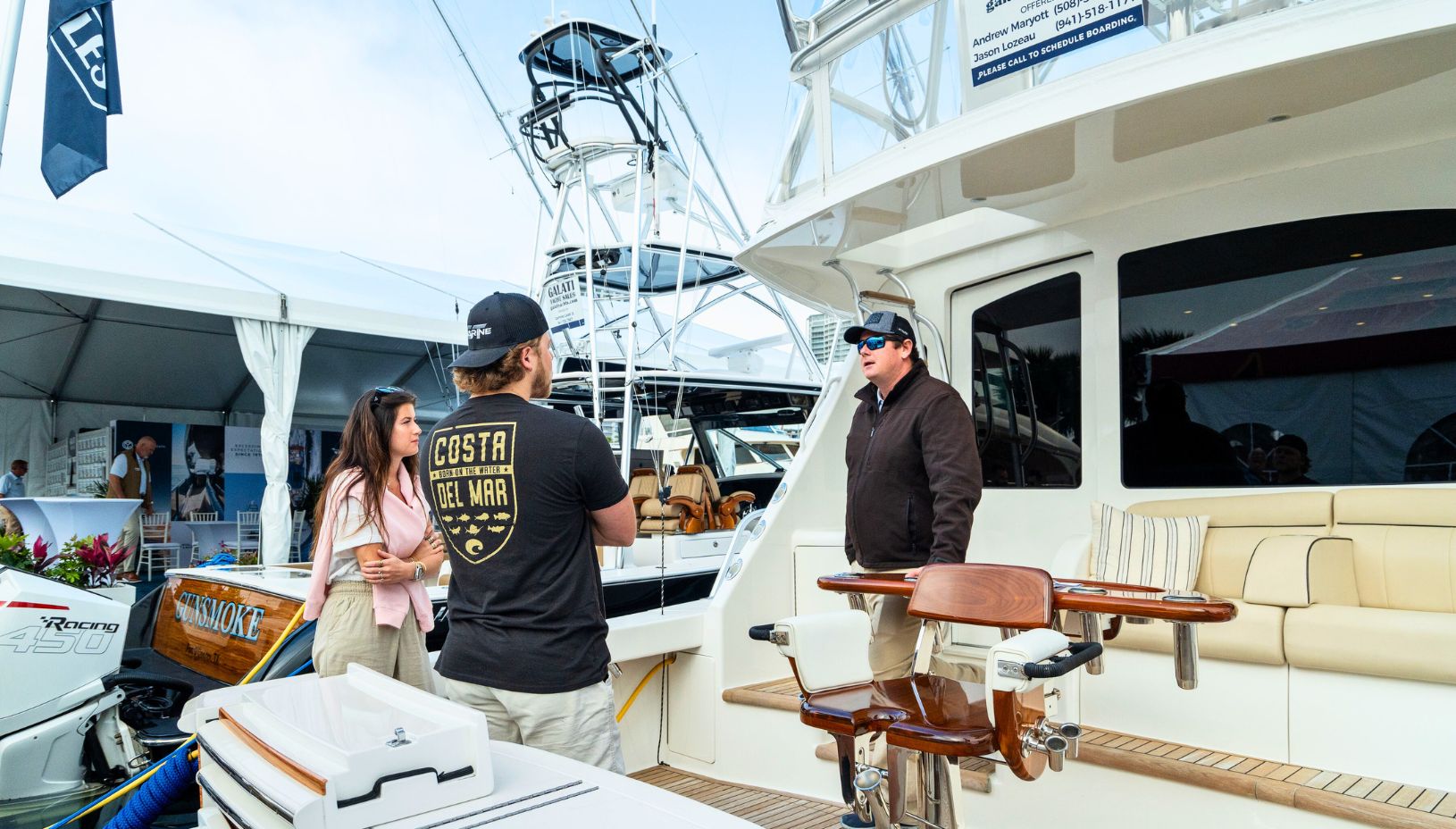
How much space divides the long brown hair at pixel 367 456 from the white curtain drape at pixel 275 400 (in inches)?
316

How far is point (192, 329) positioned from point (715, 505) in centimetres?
696

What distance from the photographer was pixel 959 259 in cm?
455

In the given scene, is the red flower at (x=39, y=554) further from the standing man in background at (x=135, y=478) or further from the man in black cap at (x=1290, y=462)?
the man in black cap at (x=1290, y=462)

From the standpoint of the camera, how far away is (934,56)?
2975 millimetres

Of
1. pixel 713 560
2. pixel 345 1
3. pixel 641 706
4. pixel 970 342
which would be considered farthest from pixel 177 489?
pixel 970 342

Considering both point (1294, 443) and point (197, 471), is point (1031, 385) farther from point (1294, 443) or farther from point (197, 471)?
point (197, 471)

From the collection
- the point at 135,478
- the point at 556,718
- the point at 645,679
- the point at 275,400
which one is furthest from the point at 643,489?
the point at 135,478

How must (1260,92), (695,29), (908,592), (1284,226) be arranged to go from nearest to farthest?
(908,592) → (1260,92) → (1284,226) → (695,29)

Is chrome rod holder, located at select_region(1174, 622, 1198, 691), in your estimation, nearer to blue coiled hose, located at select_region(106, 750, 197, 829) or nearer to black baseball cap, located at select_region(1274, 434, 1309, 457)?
black baseball cap, located at select_region(1274, 434, 1309, 457)

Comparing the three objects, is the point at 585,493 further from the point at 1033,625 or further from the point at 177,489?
the point at 177,489

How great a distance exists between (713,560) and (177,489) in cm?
806

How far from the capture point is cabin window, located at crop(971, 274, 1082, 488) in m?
4.18

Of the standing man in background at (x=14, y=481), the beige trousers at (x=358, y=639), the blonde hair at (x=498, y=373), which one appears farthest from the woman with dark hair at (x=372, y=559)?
the standing man in background at (x=14, y=481)

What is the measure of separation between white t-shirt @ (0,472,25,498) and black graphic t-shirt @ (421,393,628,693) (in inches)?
422
